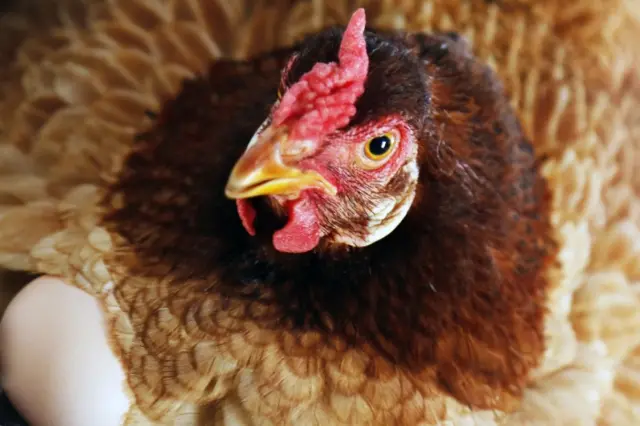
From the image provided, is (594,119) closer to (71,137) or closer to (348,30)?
(348,30)

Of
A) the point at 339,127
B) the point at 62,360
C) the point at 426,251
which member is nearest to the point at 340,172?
the point at 339,127

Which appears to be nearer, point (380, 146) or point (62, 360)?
point (380, 146)

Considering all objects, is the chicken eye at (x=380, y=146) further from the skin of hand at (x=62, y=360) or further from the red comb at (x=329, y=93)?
the skin of hand at (x=62, y=360)

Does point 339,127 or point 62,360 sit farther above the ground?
point 339,127

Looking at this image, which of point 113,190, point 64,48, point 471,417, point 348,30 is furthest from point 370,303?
point 64,48

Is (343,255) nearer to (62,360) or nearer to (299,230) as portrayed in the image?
(299,230)

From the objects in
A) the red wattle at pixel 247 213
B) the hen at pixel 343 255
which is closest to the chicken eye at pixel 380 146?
the hen at pixel 343 255

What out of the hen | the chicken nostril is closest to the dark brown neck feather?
the hen
